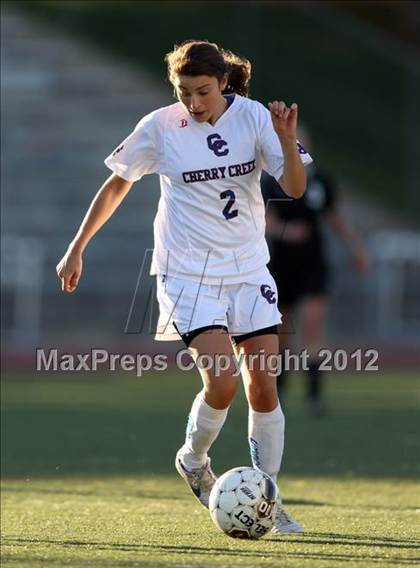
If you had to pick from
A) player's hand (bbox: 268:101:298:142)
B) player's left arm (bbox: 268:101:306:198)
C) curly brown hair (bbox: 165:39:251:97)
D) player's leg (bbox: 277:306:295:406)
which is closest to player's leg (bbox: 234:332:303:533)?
player's left arm (bbox: 268:101:306:198)

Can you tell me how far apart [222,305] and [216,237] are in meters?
0.30

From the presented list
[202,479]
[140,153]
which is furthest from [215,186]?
[202,479]

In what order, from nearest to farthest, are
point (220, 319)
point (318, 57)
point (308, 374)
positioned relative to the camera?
point (220, 319), point (308, 374), point (318, 57)

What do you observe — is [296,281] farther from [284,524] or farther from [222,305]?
[284,524]

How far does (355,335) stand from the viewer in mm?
19188

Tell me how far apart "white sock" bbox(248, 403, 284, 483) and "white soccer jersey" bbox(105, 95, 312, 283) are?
61cm

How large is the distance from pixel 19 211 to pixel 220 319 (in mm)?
15535

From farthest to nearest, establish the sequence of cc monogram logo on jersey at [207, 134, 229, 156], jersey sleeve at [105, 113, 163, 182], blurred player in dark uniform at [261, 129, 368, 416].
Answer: blurred player in dark uniform at [261, 129, 368, 416], jersey sleeve at [105, 113, 163, 182], cc monogram logo on jersey at [207, 134, 229, 156]

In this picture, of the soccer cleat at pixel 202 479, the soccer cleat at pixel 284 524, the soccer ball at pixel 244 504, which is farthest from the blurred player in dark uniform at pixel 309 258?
the soccer ball at pixel 244 504

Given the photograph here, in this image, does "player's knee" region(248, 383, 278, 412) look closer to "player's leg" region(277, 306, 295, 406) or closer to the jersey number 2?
the jersey number 2

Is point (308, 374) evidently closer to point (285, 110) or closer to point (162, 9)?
point (285, 110)

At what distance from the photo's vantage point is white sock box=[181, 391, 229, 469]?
19.7 feet

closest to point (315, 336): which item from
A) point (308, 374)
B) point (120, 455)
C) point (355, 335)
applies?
point (308, 374)

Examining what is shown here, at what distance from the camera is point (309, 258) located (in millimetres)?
11531
